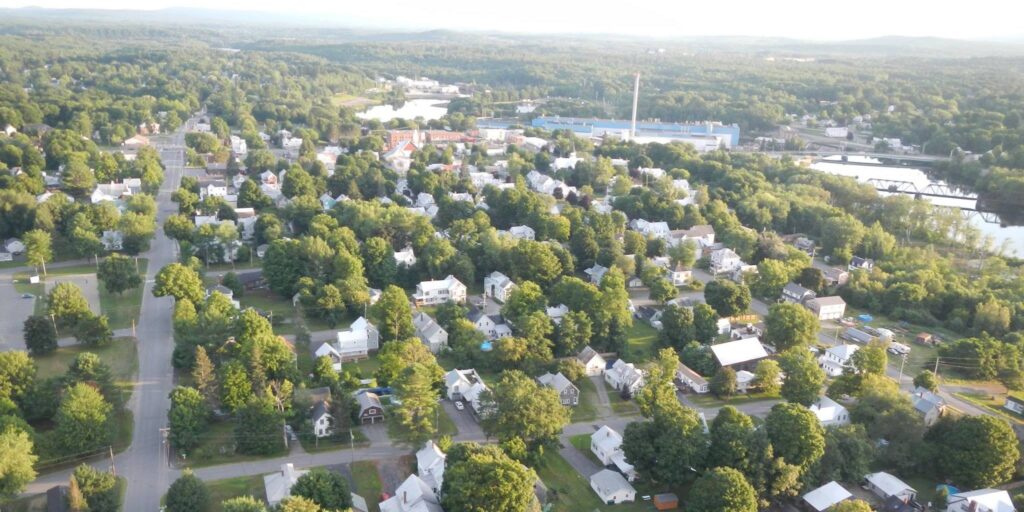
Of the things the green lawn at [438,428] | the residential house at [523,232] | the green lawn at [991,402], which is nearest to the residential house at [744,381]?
the green lawn at [991,402]

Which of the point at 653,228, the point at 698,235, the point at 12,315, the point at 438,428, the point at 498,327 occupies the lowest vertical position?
the point at 12,315

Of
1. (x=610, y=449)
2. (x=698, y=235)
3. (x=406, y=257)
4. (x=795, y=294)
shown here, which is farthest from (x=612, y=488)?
(x=698, y=235)

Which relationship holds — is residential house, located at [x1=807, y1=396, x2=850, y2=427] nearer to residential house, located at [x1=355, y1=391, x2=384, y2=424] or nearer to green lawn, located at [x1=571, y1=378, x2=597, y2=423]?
green lawn, located at [x1=571, y1=378, x2=597, y2=423]

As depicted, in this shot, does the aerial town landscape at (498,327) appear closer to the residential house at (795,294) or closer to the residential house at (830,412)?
the residential house at (830,412)

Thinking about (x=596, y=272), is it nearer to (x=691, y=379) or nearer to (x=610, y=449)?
(x=691, y=379)

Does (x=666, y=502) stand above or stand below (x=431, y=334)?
below

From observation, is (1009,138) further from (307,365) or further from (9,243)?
(9,243)
